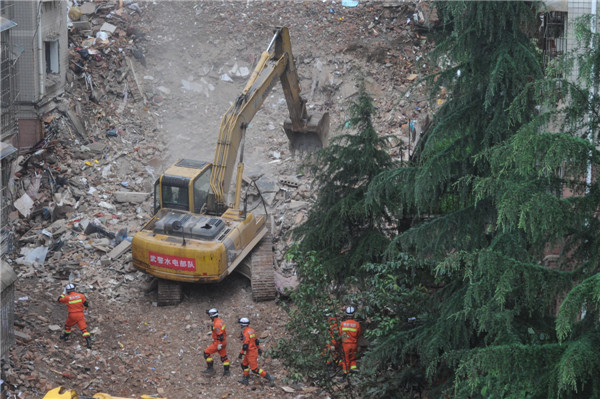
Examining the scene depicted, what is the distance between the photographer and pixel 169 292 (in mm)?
14953

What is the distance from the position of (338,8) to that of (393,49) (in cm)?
229

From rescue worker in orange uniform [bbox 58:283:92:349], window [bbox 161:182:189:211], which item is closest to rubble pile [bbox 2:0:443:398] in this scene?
rescue worker in orange uniform [bbox 58:283:92:349]

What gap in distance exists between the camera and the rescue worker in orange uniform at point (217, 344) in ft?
41.4

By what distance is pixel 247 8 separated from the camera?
958 inches

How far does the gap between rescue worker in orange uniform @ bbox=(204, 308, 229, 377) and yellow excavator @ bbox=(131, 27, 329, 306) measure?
5.47 feet

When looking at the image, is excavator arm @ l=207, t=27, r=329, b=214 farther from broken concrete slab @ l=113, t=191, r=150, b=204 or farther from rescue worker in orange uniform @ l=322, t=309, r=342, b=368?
rescue worker in orange uniform @ l=322, t=309, r=342, b=368

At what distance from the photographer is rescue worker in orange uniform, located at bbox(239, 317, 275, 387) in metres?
12.5

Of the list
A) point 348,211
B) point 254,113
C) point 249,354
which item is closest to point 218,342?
point 249,354

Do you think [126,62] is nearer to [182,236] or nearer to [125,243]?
[125,243]

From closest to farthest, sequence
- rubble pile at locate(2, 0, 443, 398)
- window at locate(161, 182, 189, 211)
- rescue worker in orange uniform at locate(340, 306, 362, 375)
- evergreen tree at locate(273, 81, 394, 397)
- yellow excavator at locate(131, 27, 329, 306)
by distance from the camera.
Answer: rescue worker in orange uniform at locate(340, 306, 362, 375) → rubble pile at locate(2, 0, 443, 398) → evergreen tree at locate(273, 81, 394, 397) → yellow excavator at locate(131, 27, 329, 306) → window at locate(161, 182, 189, 211)

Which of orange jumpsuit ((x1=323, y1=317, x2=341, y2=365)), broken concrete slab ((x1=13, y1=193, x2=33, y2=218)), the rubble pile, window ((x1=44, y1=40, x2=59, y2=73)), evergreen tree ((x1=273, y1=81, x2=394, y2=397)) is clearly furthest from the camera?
window ((x1=44, y1=40, x2=59, y2=73))

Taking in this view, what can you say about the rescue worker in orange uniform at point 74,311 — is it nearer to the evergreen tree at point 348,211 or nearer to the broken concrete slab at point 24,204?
the evergreen tree at point 348,211

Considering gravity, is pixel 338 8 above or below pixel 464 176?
above

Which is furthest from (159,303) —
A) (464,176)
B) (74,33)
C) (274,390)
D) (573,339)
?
(74,33)
